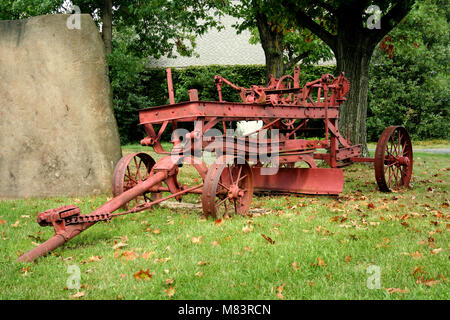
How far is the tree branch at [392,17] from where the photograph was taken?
9.23 metres

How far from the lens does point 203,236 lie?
455cm

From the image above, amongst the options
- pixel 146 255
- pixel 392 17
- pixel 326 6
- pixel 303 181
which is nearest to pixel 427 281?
pixel 146 255

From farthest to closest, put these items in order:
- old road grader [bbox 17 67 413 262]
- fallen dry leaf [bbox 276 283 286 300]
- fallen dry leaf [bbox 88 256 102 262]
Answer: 1. old road grader [bbox 17 67 413 262]
2. fallen dry leaf [bbox 88 256 102 262]
3. fallen dry leaf [bbox 276 283 286 300]

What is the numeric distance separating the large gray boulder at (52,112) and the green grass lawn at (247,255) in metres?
0.94

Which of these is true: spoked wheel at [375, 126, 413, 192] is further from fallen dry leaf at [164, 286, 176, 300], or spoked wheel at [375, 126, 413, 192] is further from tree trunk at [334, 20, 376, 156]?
fallen dry leaf at [164, 286, 176, 300]

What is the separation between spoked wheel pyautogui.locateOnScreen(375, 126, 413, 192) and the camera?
7.18 meters

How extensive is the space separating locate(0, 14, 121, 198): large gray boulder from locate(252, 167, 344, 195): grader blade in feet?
8.44

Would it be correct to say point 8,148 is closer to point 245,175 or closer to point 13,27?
point 13,27

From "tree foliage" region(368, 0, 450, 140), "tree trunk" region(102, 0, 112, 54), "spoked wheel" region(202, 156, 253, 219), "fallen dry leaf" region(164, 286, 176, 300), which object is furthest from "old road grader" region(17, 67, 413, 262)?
"tree foliage" region(368, 0, 450, 140)

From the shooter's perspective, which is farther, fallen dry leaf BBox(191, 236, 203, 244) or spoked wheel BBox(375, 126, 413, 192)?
spoked wheel BBox(375, 126, 413, 192)

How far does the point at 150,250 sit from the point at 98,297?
3.40 feet

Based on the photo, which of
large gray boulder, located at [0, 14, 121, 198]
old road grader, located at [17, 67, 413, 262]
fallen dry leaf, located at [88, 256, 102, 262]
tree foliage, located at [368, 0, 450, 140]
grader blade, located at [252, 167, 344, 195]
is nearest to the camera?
fallen dry leaf, located at [88, 256, 102, 262]

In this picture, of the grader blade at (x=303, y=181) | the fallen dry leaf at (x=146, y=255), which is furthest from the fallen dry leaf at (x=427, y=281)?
the grader blade at (x=303, y=181)
